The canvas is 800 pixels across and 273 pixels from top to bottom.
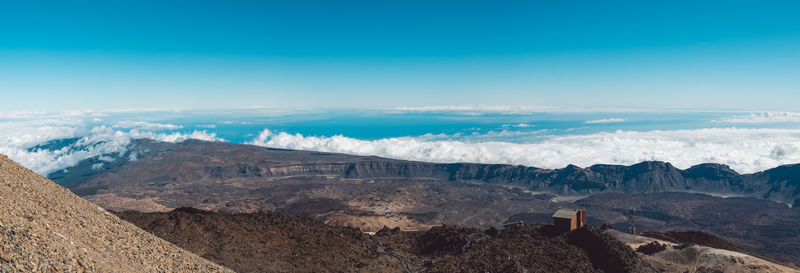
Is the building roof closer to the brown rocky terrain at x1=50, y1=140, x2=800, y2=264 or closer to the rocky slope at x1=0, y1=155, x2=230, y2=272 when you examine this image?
the rocky slope at x1=0, y1=155, x2=230, y2=272

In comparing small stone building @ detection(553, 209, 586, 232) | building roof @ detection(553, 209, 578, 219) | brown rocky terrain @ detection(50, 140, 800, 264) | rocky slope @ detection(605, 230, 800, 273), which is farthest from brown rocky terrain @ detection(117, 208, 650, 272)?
brown rocky terrain @ detection(50, 140, 800, 264)

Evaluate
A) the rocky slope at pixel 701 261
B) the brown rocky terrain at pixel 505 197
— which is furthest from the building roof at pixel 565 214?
the brown rocky terrain at pixel 505 197

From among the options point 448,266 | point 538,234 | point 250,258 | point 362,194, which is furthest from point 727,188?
point 250,258

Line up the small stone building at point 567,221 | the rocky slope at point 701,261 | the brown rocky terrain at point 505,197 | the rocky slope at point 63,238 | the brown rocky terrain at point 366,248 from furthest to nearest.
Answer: the brown rocky terrain at point 505,197 < the small stone building at point 567,221 < the rocky slope at point 701,261 < the brown rocky terrain at point 366,248 < the rocky slope at point 63,238

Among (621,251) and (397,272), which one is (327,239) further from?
(621,251)

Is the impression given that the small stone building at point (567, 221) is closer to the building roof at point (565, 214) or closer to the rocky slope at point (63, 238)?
the building roof at point (565, 214)

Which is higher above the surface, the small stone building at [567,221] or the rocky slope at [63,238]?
the rocky slope at [63,238]
